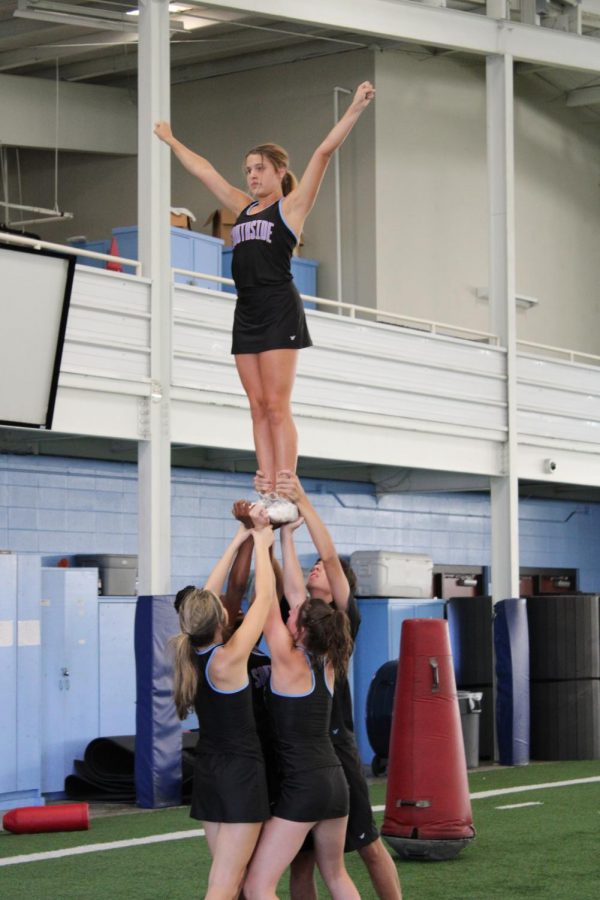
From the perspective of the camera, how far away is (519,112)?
20.4m

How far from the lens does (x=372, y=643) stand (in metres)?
16.7

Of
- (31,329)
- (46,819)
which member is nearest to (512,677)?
(46,819)

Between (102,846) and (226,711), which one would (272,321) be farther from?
(102,846)

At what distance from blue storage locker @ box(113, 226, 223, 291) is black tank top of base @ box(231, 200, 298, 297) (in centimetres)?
948

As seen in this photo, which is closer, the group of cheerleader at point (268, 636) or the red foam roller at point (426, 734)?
the group of cheerleader at point (268, 636)

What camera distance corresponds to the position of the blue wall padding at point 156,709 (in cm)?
1315

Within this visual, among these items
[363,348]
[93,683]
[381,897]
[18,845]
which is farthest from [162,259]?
[381,897]

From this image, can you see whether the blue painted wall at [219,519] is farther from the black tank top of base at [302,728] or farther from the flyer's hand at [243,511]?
the flyer's hand at [243,511]

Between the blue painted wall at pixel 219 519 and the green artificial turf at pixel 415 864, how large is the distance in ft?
11.5

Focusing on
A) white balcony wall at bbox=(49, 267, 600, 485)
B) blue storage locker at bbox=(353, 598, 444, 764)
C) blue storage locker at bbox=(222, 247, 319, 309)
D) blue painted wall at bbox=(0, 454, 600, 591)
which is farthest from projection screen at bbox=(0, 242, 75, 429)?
blue storage locker at bbox=(353, 598, 444, 764)

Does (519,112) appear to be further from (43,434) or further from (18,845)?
(18,845)

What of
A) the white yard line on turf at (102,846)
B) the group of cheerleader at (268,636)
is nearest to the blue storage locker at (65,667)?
the white yard line on turf at (102,846)

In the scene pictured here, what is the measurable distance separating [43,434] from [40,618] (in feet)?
5.67

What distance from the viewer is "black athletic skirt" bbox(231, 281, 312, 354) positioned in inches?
226
